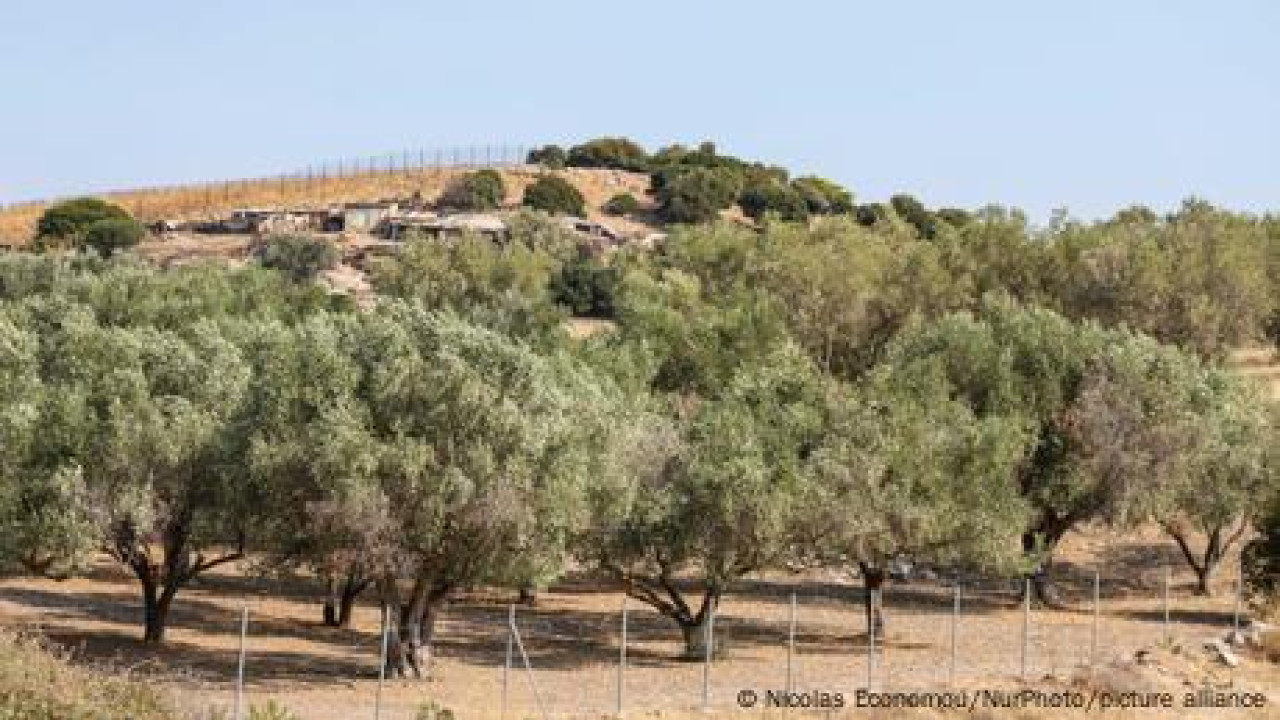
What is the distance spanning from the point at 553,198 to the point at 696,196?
11.6 m

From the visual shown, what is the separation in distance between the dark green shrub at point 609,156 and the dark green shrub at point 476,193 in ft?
79.8

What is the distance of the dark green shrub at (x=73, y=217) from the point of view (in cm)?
12462

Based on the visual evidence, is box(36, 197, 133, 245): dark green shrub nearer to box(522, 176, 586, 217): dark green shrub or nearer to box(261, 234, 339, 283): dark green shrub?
box(261, 234, 339, 283): dark green shrub

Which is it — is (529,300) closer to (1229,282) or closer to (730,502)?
(1229,282)

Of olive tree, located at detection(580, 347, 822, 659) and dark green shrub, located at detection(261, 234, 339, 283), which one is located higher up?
dark green shrub, located at detection(261, 234, 339, 283)

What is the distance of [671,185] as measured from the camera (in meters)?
144

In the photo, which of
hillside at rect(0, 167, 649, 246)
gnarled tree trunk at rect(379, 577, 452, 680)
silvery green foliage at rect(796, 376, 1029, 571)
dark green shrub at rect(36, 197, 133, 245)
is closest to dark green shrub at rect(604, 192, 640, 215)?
hillside at rect(0, 167, 649, 246)

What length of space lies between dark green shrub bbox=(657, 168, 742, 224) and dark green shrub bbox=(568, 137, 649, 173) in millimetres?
17232

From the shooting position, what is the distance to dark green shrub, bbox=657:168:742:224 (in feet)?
460

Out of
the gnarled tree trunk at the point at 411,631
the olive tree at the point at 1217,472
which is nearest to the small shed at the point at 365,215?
the olive tree at the point at 1217,472

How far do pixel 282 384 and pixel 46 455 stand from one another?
6.37m

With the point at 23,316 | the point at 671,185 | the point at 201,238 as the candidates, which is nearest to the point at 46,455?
the point at 23,316

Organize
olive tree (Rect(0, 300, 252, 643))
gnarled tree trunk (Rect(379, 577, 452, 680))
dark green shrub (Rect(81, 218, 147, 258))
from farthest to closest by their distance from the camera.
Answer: dark green shrub (Rect(81, 218, 147, 258)) → olive tree (Rect(0, 300, 252, 643)) → gnarled tree trunk (Rect(379, 577, 452, 680))

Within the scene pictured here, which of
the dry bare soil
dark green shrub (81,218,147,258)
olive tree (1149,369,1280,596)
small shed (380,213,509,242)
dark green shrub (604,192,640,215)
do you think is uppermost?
dark green shrub (604,192,640,215)
